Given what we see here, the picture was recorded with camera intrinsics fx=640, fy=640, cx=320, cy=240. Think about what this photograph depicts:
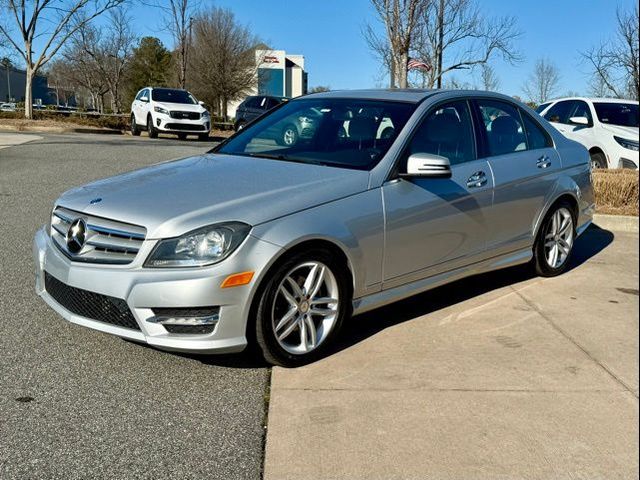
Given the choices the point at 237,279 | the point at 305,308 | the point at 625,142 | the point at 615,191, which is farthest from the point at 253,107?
the point at 237,279

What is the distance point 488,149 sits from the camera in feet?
16.3

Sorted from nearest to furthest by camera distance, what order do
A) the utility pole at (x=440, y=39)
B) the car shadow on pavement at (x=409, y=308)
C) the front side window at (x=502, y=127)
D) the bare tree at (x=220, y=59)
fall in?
the car shadow on pavement at (x=409, y=308) < the front side window at (x=502, y=127) < the utility pole at (x=440, y=39) < the bare tree at (x=220, y=59)

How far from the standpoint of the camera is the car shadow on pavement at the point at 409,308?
3854 mm

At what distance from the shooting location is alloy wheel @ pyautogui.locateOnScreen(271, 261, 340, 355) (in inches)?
145

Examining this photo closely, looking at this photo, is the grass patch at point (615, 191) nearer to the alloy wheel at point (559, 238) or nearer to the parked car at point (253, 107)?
the alloy wheel at point (559, 238)

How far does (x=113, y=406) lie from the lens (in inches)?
127

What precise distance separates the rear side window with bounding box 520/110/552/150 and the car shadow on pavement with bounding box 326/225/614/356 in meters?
1.14

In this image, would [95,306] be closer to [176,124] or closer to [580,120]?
[580,120]

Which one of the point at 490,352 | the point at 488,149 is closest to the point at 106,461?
the point at 490,352

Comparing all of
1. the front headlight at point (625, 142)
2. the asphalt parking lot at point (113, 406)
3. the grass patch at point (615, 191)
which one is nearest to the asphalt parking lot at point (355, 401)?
the asphalt parking lot at point (113, 406)

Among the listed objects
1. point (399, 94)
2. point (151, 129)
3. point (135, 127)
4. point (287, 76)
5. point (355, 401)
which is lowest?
point (355, 401)

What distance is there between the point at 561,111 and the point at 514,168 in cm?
880

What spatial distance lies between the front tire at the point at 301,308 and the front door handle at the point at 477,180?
1347 mm

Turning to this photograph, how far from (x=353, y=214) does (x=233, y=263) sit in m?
0.88
